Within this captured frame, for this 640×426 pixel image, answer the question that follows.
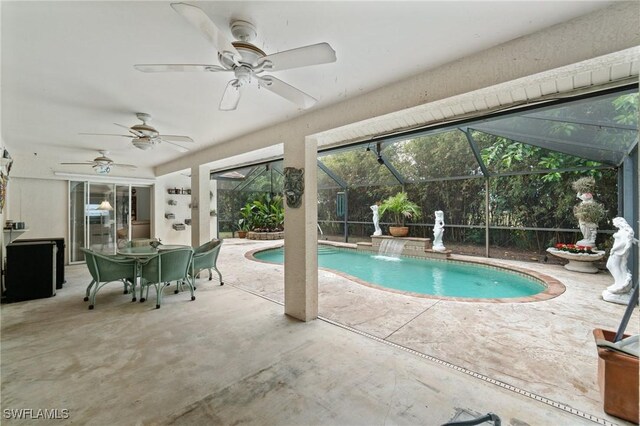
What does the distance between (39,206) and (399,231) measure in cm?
934

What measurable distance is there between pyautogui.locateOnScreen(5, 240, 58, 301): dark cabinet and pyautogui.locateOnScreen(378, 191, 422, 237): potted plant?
7754mm

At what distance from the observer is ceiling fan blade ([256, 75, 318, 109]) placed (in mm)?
1898

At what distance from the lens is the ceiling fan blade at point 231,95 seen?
1983mm

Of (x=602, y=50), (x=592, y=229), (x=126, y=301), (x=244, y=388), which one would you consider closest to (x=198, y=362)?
(x=244, y=388)

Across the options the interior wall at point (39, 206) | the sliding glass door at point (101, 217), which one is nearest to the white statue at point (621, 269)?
the sliding glass door at point (101, 217)

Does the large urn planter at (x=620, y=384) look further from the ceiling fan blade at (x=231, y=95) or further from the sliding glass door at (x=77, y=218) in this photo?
the sliding glass door at (x=77, y=218)

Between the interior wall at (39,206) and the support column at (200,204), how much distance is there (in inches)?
143

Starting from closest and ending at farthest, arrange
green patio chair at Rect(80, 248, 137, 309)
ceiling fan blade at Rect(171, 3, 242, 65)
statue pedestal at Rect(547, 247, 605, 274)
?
ceiling fan blade at Rect(171, 3, 242, 65) < green patio chair at Rect(80, 248, 137, 309) < statue pedestal at Rect(547, 247, 605, 274)

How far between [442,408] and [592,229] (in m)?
6.12

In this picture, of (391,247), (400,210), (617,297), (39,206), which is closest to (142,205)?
(39,206)

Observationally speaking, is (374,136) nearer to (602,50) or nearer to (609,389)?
(602,50)

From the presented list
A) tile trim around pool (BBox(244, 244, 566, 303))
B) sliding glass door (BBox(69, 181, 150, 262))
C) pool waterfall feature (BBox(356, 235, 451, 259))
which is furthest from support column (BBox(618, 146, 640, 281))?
sliding glass door (BBox(69, 181, 150, 262))

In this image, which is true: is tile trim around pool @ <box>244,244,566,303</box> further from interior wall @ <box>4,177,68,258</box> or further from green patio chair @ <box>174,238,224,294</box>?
interior wall @ <box>4,177,68,258</box>

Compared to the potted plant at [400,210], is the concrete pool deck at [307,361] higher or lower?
lower
